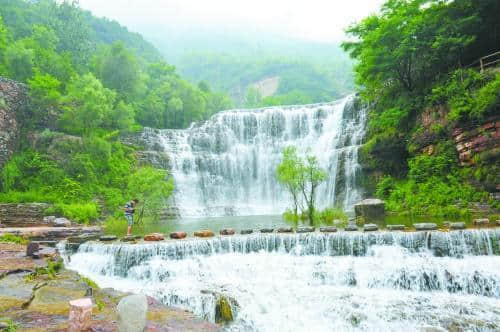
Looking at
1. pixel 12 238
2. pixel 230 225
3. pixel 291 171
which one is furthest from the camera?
pixel 230 225

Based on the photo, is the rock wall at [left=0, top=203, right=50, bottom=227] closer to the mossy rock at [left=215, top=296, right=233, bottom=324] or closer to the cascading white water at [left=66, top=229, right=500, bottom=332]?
the cascading white water at [left=66, top=229, right=500, bottom=332]

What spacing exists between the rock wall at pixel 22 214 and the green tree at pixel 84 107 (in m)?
9.18

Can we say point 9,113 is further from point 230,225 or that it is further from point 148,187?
point 230,225

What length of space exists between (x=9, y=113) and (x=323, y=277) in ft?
83.9

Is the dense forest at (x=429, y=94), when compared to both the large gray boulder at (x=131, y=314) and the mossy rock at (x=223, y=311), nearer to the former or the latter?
the mossy rock at (x=223, y=311)

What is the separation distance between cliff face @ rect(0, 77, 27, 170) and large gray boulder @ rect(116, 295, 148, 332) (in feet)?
78.2

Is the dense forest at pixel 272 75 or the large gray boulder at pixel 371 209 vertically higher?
the dense forest at pixel 272 75

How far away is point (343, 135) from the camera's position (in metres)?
27.4

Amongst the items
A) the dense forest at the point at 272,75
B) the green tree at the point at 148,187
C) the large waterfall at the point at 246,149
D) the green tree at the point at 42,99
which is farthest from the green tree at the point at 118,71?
the dense forest at the point at 272,75

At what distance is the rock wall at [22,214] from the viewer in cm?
1759

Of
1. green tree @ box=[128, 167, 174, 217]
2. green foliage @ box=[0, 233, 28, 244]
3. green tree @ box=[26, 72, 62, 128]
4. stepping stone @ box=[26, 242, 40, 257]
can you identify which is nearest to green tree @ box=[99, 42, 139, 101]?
green tree @ box=[26, 72, 62, 128]

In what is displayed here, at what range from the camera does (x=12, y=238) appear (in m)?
12.6

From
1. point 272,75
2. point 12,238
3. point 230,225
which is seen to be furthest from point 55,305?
point 272,75

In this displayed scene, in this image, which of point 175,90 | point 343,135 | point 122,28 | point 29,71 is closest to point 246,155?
point 343,135
